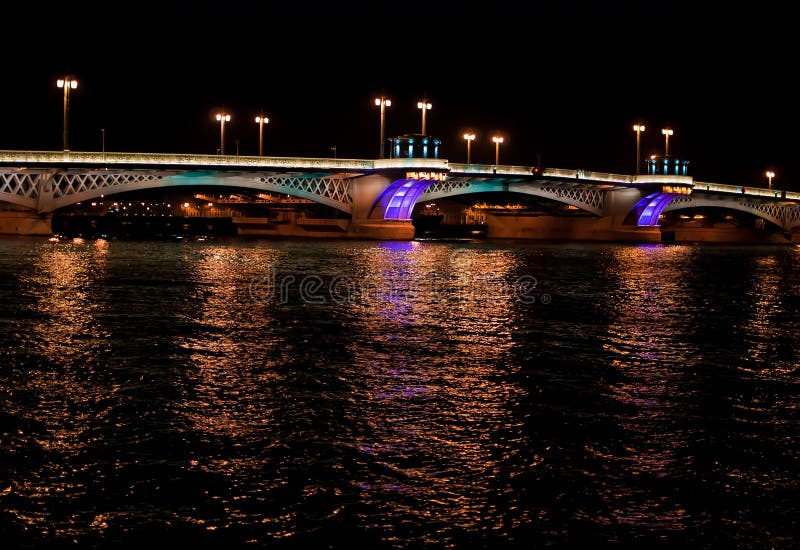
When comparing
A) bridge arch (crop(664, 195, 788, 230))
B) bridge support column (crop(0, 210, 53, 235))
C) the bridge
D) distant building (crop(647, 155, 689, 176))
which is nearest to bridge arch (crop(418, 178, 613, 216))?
the bridge

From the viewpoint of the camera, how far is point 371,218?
88.3m

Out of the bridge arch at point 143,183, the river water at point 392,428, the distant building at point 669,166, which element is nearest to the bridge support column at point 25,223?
the bridge arch at point 143,183

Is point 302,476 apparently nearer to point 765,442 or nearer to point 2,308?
point 765,442

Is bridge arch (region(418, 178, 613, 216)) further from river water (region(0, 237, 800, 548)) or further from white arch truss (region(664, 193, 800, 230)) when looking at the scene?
river water (region(0, 237, 800, 548))

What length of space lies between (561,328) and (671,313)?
4.90 metres

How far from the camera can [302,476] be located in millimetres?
8328

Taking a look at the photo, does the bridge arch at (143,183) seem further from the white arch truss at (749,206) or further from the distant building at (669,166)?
Result: the white arch truss at (749,206)

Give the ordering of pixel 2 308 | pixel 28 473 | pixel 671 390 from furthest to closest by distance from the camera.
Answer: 1. pixel 2 308
2. pixel 671 390
3. pixel 28 473

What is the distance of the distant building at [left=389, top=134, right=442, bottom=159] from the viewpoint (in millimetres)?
87062

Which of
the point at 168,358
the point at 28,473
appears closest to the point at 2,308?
the point at 168,358

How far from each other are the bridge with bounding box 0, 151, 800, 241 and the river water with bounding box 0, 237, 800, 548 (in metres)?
51.6

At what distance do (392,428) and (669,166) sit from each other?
343 feet

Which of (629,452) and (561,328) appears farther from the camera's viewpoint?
(561,328)

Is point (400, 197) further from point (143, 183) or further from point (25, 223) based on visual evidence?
point (25, 223)
